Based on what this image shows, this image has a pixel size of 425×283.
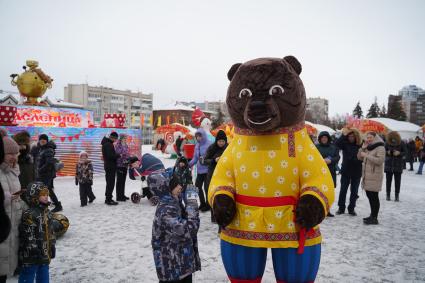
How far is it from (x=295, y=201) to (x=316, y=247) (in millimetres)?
377

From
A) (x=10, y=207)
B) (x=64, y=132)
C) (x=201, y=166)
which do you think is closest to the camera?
(x=10, y=207)

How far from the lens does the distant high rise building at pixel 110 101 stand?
6875cm

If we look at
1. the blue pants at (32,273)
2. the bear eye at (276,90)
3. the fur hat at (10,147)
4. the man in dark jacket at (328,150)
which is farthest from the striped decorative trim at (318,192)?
the man in dark jacket at (328,150)

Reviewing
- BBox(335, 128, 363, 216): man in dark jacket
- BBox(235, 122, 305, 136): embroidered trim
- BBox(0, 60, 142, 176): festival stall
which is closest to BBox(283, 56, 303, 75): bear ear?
BBox(235, 122, 305, 136): embroidered trim

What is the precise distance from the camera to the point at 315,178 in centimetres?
229

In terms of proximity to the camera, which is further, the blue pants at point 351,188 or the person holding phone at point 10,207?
the blue pants at point 351,188

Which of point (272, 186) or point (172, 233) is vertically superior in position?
point (272, 186)

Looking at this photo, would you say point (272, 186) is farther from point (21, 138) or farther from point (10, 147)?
point (21, 138)

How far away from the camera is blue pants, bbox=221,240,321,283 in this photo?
2270 mm

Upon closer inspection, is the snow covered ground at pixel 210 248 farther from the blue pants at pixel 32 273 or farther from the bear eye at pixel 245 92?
the bear eye at pixel 245 92

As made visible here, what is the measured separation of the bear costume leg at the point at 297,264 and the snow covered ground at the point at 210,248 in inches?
55.1

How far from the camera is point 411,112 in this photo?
327 ft

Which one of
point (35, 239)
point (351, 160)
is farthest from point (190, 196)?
point (351, 160)

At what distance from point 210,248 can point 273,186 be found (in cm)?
261
